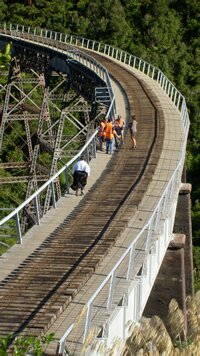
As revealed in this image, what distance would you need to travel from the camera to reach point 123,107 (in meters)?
33.7

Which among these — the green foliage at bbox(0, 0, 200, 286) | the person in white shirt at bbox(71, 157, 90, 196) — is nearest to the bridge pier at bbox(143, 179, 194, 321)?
the person in white shirt at bbox(71, 157, 90, 196)

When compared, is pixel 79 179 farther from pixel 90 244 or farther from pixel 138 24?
pixel 138 24

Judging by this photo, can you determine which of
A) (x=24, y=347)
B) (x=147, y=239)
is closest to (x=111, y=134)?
(x=147, y=239)

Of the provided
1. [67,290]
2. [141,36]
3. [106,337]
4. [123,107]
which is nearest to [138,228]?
[67,290]

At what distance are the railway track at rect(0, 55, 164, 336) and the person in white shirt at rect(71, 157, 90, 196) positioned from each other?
0.35 m

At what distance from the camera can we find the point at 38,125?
3631cm

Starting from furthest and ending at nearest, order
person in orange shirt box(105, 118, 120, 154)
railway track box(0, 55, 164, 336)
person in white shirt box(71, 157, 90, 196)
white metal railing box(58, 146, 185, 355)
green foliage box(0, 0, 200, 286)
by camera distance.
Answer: green foliage box(0, 0, 200, 286) < person in orange shirt box(105, 118, 120, 154) < person in white shirt box(71, 157, 90, 196) < railway track box(0, 55, 164, 336) < white metal railing box(58, 146, 185, 355)

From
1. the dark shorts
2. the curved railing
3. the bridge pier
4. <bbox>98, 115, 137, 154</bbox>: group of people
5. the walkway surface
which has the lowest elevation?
the bridge pier

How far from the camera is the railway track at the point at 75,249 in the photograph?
45.0 feet

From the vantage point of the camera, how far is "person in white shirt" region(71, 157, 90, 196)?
20.6 meters

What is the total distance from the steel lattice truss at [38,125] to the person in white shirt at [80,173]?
1004 cm

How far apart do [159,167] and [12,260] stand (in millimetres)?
7948

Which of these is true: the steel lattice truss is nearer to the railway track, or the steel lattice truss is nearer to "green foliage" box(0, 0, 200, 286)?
the railway track

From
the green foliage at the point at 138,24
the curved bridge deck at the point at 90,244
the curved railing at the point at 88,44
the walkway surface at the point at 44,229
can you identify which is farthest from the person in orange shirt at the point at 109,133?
the green foliage at the point at 138,24
